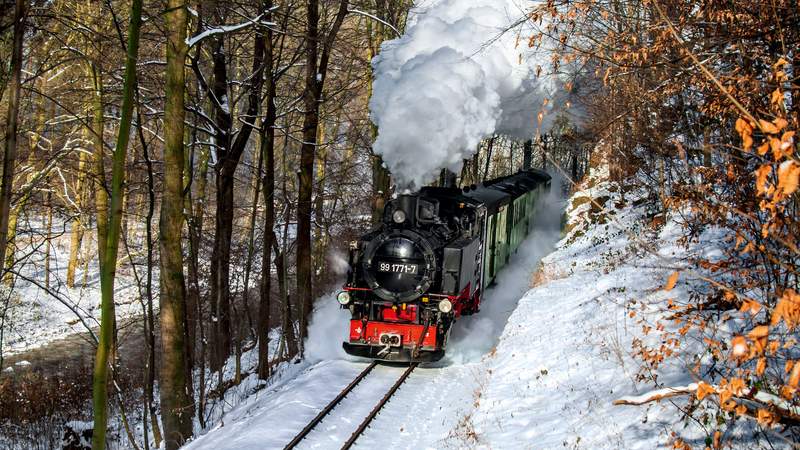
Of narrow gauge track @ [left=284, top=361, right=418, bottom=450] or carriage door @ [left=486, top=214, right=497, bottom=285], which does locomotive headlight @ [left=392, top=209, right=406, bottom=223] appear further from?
carriage door @ [left=486, top=214, right=497, bottom=285]

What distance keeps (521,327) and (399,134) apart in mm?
4500

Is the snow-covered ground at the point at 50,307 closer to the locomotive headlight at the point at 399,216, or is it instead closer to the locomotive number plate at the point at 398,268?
the locomotive number plate at the point at 398,268

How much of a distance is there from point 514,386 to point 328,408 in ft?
8.14

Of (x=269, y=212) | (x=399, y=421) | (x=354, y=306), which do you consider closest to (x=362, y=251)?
(x=354, y=306)

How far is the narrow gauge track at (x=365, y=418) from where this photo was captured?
24.3 ft

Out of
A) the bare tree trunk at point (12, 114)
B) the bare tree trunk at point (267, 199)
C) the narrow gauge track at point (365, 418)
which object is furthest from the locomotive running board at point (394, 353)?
the bare tree trunk at point (12, 114)

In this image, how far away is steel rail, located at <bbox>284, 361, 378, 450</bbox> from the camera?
24.1 ft

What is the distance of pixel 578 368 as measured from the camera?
777 centimetres

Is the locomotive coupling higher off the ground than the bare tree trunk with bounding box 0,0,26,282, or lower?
lower

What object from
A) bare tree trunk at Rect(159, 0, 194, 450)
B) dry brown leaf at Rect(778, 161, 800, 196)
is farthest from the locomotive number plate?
dry brown leaf at Rect(778, 161, 800, 196)

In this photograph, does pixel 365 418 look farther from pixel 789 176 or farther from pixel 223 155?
pixel 789 176

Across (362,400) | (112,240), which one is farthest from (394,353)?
(112,240)

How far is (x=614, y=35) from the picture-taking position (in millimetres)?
5582

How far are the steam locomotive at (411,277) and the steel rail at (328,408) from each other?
0.38 m
